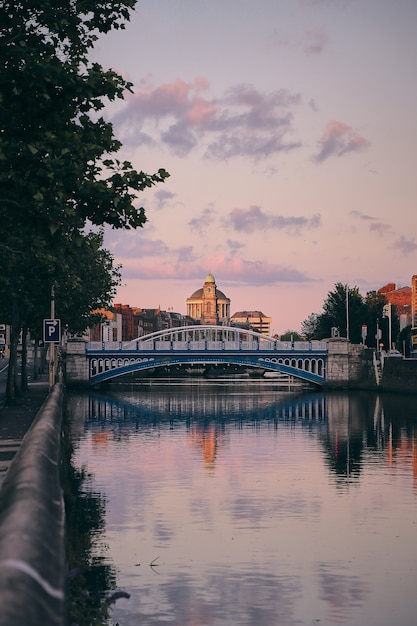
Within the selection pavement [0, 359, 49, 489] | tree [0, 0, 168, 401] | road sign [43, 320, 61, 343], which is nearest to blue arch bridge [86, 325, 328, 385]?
pavement [0, 359, 49, 489]

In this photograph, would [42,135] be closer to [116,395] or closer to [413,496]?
[413,496]

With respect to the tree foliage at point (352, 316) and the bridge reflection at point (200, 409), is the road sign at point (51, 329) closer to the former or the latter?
the bridge reflection at point (200, 409)

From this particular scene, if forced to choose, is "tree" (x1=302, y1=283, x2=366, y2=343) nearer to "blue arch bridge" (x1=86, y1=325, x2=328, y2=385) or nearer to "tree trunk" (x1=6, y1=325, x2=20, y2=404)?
"blue arch bridge" (x1=86, y1=325, x2=328, y2=385)

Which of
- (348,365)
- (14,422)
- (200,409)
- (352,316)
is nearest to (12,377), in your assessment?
(14,422)

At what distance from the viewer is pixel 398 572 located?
63.7 ft

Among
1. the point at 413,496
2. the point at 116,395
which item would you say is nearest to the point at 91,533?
the point at 413,496

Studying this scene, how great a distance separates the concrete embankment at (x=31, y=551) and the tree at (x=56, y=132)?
25.4 feet

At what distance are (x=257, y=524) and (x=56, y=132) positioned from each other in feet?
31.9

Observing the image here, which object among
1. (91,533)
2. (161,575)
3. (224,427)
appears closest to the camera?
(161,575)

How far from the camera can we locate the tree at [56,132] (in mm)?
20594

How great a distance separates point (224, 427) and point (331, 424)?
6664 mm

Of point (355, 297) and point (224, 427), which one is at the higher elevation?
point (355, 297)

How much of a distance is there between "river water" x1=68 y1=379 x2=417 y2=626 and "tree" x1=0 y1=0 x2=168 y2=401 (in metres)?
6.61

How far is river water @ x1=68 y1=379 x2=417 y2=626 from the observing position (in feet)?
55.1
